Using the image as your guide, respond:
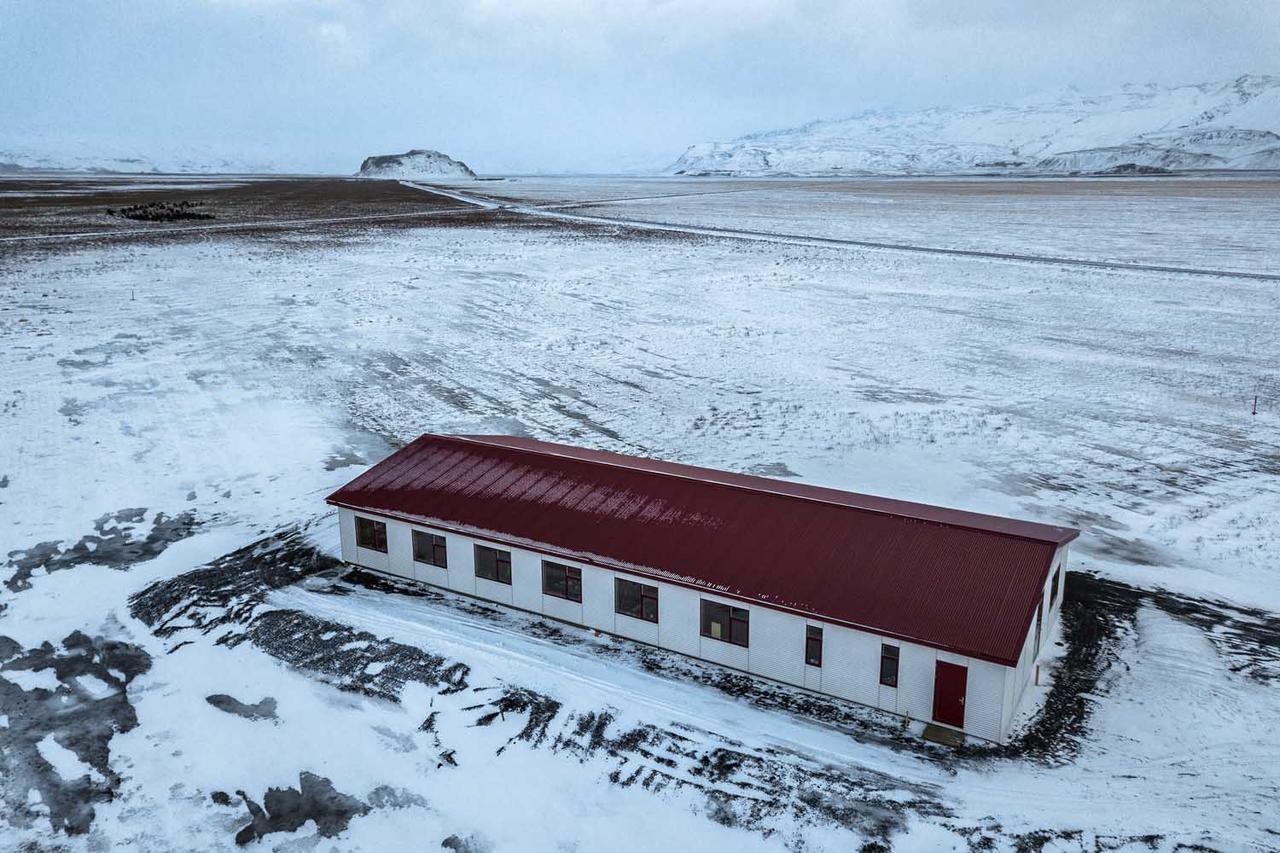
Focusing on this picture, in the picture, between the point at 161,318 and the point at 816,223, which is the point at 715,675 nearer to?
the point at 161,318

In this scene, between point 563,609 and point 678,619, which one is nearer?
point 678,619

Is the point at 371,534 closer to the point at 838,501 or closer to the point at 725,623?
the point at 725,623

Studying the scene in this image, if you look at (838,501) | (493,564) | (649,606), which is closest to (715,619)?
(649,606)

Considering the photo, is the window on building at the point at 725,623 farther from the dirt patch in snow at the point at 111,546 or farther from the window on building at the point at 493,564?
the dirt patch in snow at the point at 111,546

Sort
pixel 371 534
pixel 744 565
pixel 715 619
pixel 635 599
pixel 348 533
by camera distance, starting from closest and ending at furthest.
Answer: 1. pixel 715 619
2. pixel 744 565
3. pixel 635 599
4. pixel 371 534
5. pixel 348 533

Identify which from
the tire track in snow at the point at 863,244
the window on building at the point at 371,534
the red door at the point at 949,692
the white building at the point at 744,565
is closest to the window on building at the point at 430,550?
the white building at the point at 744,565
